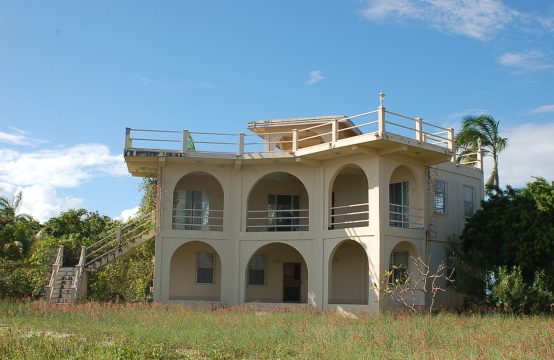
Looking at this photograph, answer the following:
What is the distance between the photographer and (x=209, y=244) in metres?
28.6

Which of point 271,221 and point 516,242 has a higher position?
point 271,221

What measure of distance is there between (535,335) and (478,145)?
20.8m

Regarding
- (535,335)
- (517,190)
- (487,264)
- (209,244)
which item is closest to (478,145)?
(517,190)

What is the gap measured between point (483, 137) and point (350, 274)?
41.3 feet

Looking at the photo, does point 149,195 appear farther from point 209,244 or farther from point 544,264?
point 544,264

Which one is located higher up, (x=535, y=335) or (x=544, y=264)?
(x=544, y=264)

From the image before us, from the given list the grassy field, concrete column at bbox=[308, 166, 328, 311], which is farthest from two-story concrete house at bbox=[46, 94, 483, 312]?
the grassy field

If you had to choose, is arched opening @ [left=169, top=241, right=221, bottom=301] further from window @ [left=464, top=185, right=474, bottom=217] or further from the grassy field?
window @ [left=464, top=185, right=474, bottom=217]

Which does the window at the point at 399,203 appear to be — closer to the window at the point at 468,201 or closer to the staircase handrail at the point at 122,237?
the window at the point at 468,201

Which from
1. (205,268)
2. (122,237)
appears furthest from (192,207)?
(122,237)

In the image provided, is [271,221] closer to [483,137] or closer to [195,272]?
[195,272]

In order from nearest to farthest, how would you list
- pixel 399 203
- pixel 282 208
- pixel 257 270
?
pixel 399 203, pixel 257 270, pixel 282 208

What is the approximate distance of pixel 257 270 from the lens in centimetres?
3119

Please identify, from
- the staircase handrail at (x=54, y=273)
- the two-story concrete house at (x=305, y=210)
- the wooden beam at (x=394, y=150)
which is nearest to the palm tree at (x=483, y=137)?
the two-story concrete house at (x=305, y=210)
